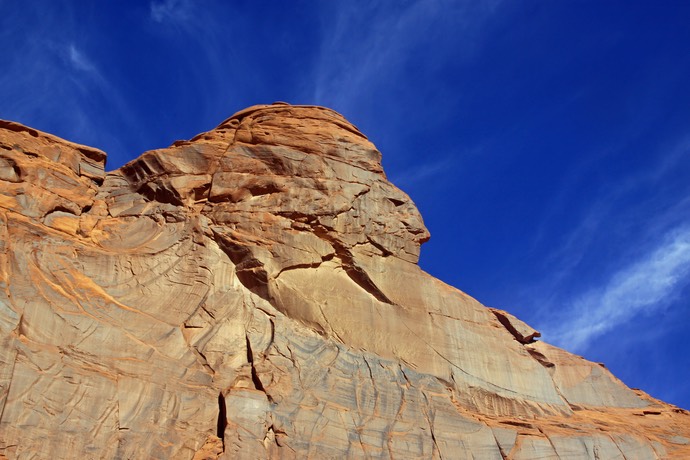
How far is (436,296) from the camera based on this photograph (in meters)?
36.5

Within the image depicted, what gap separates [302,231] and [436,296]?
19.5ft

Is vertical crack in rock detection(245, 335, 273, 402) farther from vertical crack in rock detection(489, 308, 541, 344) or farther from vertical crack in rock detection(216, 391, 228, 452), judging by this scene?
vertical crack in rock detection(489, 308, 541, 344)

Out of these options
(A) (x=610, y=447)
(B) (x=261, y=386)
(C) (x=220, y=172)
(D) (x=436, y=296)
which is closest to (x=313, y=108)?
(C) (x=220, y=172)

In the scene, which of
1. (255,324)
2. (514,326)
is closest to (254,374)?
(255,324)

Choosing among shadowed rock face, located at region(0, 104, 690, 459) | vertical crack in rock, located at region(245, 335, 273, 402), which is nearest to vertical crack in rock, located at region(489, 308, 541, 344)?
shadowed rock face, located at region(0, 104, 690, 459)

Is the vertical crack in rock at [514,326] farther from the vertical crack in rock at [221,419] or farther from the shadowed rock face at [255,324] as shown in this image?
the vertical crack in rock at [221,419]

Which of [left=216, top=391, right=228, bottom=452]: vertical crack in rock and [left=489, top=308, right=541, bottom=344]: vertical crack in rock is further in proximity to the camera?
[left=489, top=308, right=541, bottom=344]: vertical crack in rock

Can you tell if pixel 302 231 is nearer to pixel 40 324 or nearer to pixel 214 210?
pixel 214 210

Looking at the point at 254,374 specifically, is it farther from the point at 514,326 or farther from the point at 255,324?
the point at 514,326

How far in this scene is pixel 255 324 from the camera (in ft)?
104

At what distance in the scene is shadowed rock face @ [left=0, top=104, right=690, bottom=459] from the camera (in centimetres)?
2733

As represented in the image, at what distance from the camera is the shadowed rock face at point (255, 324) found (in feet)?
89.7

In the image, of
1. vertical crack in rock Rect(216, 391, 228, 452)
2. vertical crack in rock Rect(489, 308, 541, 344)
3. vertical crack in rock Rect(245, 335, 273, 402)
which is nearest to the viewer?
vertical crack in rock Rect(216, 391, 228, 452)

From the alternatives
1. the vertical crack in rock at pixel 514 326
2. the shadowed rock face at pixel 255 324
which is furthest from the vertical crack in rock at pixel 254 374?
the vertical crack in rock at pixel 514 326
